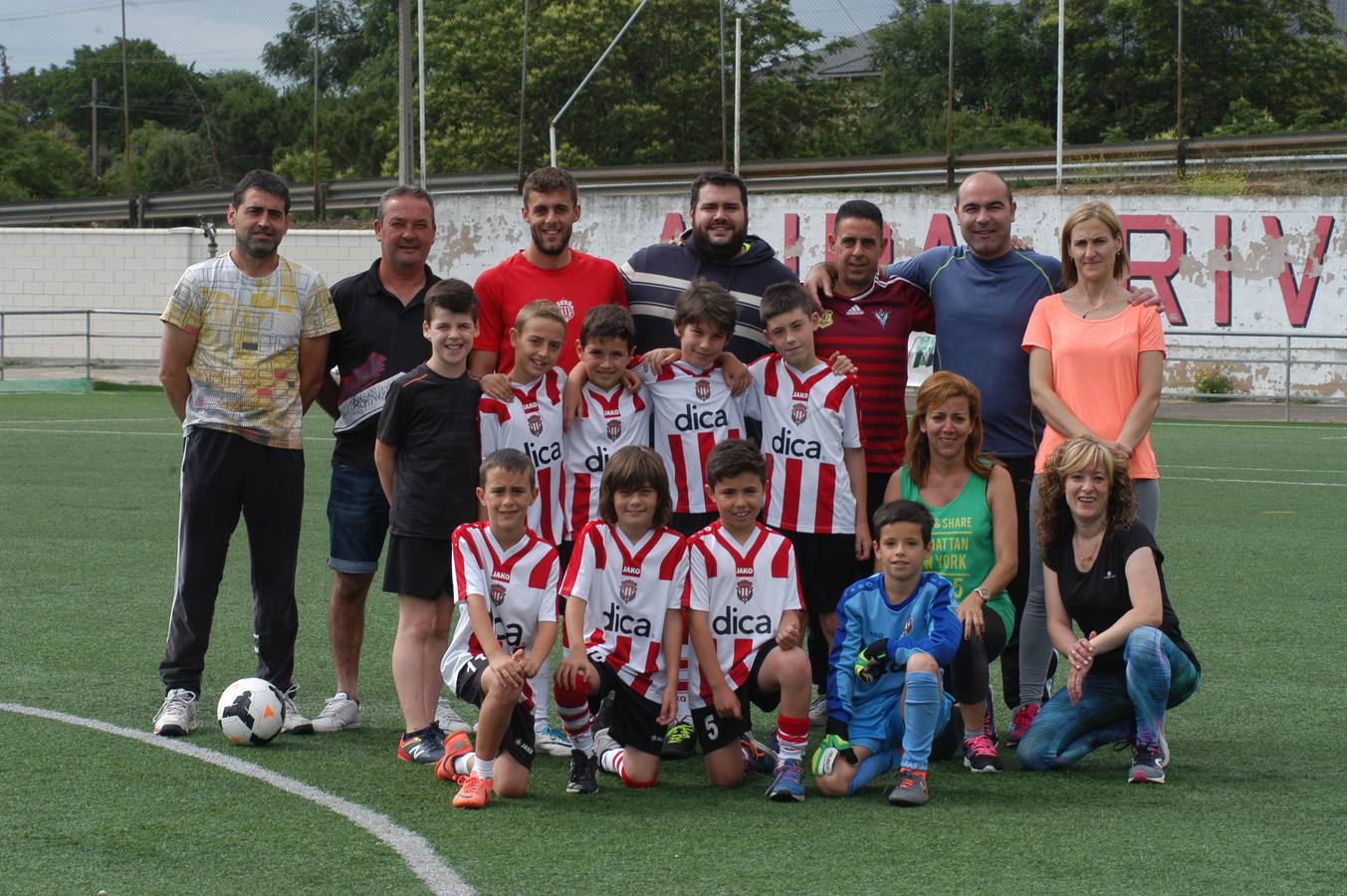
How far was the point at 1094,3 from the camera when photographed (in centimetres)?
3941

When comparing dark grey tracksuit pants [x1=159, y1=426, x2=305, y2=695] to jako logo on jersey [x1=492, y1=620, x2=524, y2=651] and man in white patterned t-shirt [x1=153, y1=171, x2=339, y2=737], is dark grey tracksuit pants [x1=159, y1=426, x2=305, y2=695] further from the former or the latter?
jako logo on jersey [x1=492, y1=620, x2=524, y2=651]

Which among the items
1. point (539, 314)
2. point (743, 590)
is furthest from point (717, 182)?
point (743, 590)

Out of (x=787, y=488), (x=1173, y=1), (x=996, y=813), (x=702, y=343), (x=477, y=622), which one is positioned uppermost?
(x=1173, y=1)

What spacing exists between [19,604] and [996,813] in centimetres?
554

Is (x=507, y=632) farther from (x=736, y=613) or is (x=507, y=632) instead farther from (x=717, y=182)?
(x=717, y=182)

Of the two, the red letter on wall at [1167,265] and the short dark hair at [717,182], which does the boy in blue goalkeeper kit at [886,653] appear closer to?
the short dark hair at [717,182]

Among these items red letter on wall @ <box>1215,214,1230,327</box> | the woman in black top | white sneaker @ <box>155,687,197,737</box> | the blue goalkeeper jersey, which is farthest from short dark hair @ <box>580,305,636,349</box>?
red letter on wall @ <box>1215,214,1230,327</box>

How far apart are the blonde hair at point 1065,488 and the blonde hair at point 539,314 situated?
1.77m

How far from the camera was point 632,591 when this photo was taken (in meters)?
5.08

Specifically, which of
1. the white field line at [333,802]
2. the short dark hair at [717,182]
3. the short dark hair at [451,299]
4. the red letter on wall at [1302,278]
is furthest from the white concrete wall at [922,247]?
the white field line at [333,802]

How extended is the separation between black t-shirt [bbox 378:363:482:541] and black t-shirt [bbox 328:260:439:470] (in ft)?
1.21

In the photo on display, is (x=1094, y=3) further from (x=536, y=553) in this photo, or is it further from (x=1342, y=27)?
(x=536, y=553)

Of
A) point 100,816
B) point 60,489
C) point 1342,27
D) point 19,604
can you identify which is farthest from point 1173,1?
point 100,816

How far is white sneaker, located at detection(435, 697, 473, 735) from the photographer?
556cm
